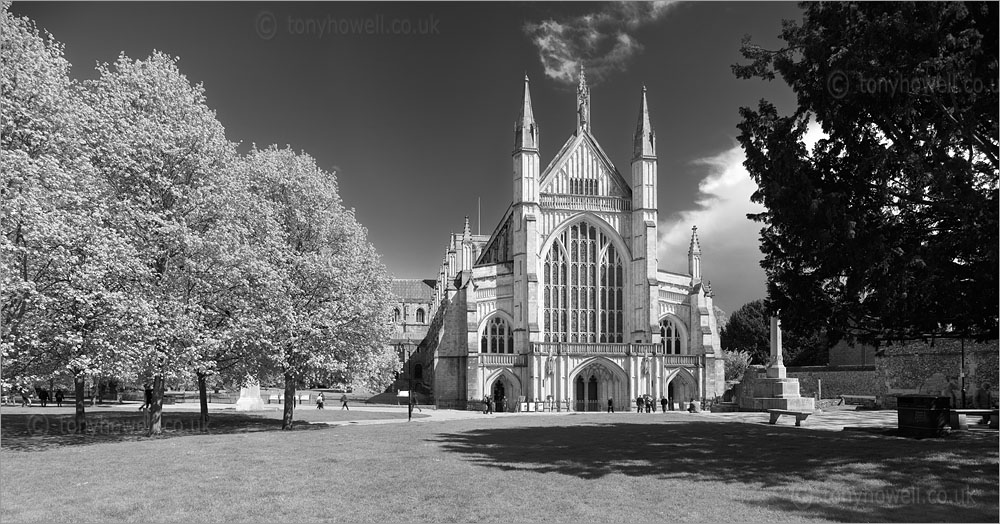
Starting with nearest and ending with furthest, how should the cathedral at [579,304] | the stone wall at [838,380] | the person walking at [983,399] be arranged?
the person walking at [983,399] → the cathedral at [579,304] → the stone wall at [838,380]

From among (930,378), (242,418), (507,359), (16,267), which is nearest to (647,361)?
(507,359)

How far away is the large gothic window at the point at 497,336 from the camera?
182 ft

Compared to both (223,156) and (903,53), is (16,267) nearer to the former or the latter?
(223,156)

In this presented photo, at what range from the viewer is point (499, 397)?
175 feet

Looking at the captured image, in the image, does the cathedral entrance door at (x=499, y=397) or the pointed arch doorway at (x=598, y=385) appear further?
the pointed arch doorway at (x=598, y=385)

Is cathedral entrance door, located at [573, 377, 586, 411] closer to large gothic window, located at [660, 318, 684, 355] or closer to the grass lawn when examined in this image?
large gothic window, located at [660, 318, 684, 355]

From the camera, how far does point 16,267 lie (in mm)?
16875

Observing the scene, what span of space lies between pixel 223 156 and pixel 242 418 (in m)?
16.1

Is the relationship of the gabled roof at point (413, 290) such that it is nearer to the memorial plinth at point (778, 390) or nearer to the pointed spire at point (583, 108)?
the pointed spire at point (583, 108)

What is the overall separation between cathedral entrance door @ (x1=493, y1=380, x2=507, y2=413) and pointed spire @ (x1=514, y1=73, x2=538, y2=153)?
19.2 meters

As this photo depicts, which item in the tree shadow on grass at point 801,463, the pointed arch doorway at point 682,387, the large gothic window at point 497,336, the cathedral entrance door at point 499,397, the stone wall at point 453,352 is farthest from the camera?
the stone wall at point 453,352

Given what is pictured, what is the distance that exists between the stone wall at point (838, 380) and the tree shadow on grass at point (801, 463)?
39511 mm

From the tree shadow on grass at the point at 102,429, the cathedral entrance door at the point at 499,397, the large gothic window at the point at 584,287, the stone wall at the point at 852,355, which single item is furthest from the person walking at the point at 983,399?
the tree shadow on grass at the point at 102,429

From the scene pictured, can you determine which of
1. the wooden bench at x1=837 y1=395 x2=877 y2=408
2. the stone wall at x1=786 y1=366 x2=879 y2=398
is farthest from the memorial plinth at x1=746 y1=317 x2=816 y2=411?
the stone wall at x1=786 y1=366 x2=879 y2=398
